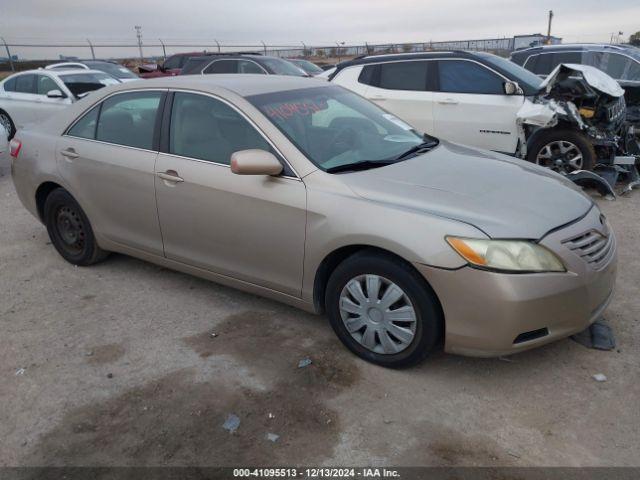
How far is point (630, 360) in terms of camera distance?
10.7 feet

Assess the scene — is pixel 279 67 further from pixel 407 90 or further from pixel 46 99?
pixel 407 90

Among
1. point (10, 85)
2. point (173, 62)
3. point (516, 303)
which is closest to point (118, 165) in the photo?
point (516, 303)

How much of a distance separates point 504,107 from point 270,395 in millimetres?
5442

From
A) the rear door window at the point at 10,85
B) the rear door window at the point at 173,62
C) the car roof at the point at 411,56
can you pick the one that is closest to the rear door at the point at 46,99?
the rear door window at the point at 10,85

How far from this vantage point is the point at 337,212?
125 inches

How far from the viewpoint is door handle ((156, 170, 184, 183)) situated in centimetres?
384

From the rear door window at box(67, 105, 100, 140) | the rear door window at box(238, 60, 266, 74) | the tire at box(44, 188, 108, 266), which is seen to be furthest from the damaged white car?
the tire at box(44, 188, 108, 266)

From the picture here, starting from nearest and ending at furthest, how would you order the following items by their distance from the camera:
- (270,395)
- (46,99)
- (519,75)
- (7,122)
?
(270,395) → (519,75) → (46,99) → (7,122)

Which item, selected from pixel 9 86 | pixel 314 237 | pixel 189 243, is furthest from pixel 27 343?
pixel 9 86

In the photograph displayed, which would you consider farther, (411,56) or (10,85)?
(10,85)

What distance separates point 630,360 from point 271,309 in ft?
7.80

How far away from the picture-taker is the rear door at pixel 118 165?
409 centimetres

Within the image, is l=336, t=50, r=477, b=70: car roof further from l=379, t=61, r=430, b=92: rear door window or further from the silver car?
the silver car

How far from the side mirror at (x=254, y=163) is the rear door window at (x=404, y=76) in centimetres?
500
